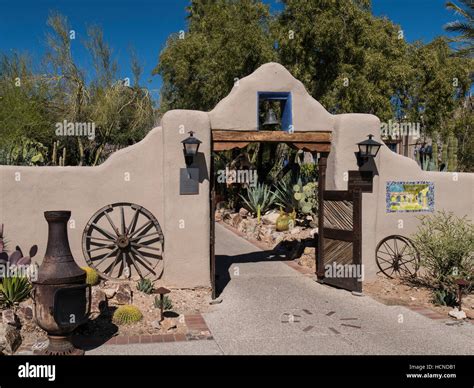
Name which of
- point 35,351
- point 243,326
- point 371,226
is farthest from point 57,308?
point 371,226

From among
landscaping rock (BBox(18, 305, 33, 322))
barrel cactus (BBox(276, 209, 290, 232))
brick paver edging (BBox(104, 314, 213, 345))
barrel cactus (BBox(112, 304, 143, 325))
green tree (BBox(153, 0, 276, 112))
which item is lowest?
brick paver edging (BBox(104, 314, 213, 345))

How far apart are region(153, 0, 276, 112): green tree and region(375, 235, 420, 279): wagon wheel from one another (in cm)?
984

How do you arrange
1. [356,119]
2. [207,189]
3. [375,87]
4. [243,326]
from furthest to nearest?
[375,87] < [356,119] < [207,189] < [243,326]

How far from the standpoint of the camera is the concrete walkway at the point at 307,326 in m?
6.29

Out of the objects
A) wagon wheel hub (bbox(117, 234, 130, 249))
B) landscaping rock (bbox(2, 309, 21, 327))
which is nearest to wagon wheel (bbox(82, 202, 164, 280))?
wagon wheel hub (bbox(117, 234, 130, 249))

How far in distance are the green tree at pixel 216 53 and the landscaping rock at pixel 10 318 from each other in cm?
1317

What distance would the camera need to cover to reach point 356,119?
9836mm

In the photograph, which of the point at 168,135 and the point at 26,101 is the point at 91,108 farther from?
the point at 168,135

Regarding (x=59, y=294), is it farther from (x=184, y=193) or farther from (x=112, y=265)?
(x=184, y=193)

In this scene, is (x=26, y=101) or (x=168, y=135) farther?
(x=26, y=101)

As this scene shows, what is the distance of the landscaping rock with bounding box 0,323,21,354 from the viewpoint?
19.2ft

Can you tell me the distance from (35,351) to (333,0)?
47.6ft

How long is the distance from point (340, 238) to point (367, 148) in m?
1.80

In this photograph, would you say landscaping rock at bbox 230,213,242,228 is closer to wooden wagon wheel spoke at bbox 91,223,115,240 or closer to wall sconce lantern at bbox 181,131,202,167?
wall sconce lantern at bbox 181,131,202,167
